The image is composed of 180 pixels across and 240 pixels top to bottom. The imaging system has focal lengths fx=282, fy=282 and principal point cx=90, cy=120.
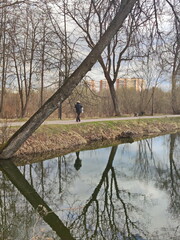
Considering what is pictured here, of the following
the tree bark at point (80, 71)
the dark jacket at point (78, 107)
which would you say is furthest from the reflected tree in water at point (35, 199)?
the dark jacket at point (78, 107)

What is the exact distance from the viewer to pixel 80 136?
1570cm

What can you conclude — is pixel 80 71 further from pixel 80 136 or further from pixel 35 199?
pixel 80 136

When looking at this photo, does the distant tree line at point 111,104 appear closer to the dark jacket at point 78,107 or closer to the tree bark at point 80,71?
the dark jacket at point 78,107

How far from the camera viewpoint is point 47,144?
44.0 feet

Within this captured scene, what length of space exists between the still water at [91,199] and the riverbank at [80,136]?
122 cm

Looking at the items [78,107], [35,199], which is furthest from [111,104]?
[35,199]

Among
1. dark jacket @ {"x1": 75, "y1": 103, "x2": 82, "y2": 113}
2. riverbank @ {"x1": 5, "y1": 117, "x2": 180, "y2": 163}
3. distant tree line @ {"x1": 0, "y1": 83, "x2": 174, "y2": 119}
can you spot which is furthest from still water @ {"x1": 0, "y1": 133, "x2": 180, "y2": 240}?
dark jacket @ {"x1": 75, "y1": 103, "x2": 82, "y2": 113}

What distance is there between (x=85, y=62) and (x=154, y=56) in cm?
214

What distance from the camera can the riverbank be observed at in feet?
41.2

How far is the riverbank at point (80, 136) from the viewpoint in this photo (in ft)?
41.2

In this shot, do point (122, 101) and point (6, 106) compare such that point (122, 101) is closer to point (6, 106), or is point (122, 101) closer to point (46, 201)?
point (6, 106)

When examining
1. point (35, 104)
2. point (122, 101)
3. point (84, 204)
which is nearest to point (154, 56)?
point (84, 204)

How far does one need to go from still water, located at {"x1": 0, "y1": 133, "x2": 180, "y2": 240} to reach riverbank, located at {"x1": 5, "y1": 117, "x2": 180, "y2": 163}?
122 centimetres

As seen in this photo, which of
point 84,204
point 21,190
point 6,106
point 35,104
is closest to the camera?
point 84,204
